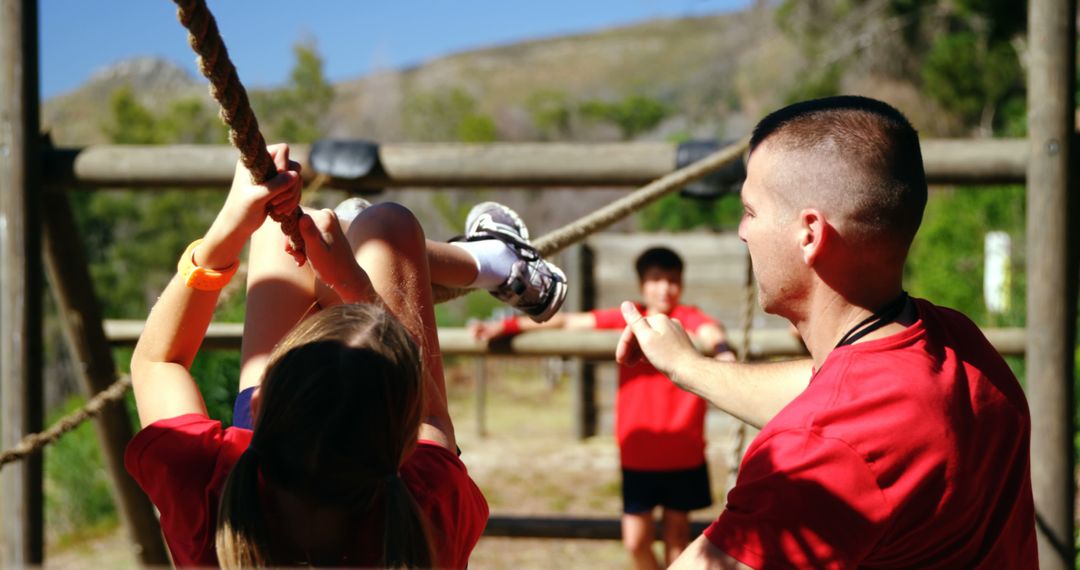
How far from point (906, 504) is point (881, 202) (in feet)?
1.16

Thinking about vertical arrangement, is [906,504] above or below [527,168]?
below

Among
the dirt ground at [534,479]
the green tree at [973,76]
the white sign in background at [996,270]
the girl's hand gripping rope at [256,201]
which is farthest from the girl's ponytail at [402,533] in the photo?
the green tree at [973,76]

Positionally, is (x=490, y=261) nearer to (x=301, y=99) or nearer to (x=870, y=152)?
(x=870, y=152)

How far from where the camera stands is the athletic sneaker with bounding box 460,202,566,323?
2299mm

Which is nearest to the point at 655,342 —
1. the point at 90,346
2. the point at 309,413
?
the point at 309,413

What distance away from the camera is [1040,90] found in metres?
2.73

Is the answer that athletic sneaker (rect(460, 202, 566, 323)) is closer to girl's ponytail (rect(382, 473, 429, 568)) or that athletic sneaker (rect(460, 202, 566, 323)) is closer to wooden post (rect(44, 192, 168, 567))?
girl's ponytail (rect(382, 473, 429, 568))

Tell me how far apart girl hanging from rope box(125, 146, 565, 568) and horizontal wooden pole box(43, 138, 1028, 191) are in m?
1.34

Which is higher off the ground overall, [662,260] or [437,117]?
[662,260]

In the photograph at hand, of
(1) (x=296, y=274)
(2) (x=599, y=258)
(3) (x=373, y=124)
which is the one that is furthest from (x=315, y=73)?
(1) (x=296, y=274)

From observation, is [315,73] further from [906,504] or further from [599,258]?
[906,504]

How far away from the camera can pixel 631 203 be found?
265 cm

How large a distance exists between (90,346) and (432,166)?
1.13 metres

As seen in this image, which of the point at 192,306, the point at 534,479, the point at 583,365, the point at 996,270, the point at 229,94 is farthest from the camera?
the point at 583,365
